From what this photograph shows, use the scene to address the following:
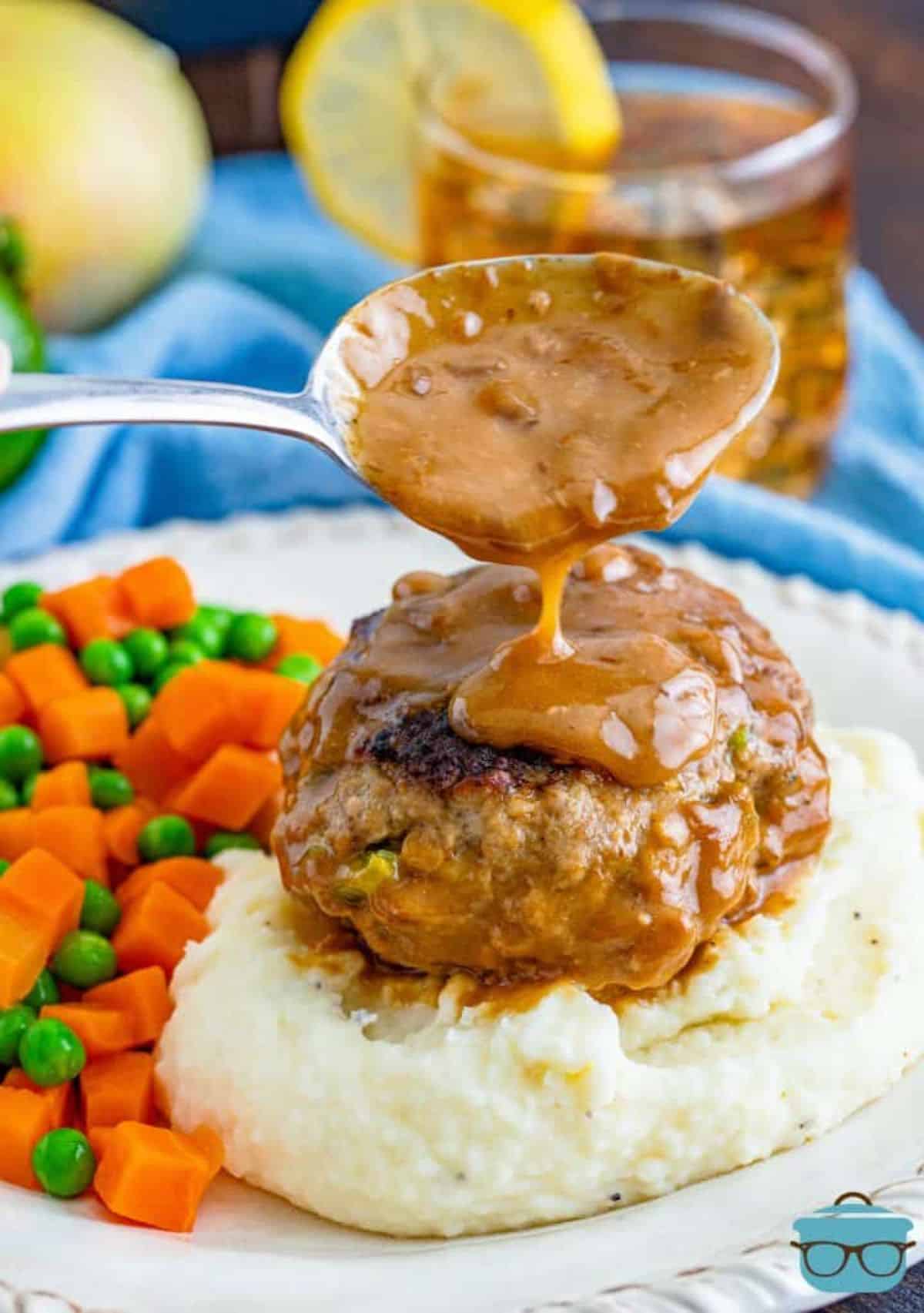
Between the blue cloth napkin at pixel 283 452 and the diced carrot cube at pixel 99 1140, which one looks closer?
the diced carrot cube at pixel 99 1140

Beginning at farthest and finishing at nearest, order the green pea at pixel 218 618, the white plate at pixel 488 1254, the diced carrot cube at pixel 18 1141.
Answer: the green pea at pixel 218 618, the diced carrot cube at pixel 18 1141, the white plate at pixel 488 1254

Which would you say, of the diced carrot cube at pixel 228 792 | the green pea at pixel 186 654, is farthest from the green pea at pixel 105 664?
the diced carrot cube at pixel 228 792

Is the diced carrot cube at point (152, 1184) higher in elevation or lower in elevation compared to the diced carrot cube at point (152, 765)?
Answer: higher

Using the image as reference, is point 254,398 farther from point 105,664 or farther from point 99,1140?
point 105,664

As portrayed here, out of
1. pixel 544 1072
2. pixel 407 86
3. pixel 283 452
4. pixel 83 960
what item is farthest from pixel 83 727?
pixel 407 86

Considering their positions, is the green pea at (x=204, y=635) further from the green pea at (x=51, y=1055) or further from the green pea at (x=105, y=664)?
the green pea at (x=51, y=1055)

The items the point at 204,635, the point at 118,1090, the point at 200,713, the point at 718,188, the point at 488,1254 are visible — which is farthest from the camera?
the point at 718,188
